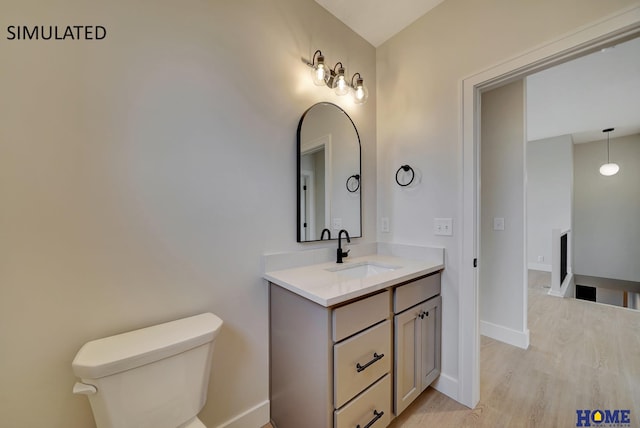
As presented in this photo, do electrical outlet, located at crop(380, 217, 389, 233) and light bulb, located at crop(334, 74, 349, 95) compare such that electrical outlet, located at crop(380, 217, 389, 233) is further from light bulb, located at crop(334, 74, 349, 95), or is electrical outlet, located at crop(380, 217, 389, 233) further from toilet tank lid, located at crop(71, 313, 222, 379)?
toilet tank lid, located at crop(71, 313, 222, 379)

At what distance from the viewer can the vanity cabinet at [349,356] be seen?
1.02 m

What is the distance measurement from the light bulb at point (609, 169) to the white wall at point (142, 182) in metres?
6.27

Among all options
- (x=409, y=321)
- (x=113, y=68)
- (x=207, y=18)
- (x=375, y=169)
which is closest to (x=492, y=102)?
(x=375, y=169)

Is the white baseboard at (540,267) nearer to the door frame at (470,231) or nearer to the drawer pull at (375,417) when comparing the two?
the door frame at (470,231)

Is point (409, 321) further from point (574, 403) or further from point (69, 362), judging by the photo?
point (69, 362)

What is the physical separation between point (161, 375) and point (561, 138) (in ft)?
22.3

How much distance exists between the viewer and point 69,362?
0.90 m

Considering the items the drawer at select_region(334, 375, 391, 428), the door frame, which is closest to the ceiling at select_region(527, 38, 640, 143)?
the door frame

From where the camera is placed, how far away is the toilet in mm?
793

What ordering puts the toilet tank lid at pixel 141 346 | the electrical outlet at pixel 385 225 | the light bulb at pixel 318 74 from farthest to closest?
1. the electrical outlet at pixel 385 225
2. the light bulb at pixel 318 74
3. the toilet tank lid at pixel 141 346

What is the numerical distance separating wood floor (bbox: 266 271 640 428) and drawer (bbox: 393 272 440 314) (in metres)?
0.70

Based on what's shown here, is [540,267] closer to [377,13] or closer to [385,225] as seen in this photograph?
[385,225]

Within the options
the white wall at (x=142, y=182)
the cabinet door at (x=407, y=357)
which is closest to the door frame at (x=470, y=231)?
the cabinet door at (x=407, y=357)

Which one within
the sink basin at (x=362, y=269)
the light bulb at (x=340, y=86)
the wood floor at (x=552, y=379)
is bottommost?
the wood floor at (x=552, y=379)
